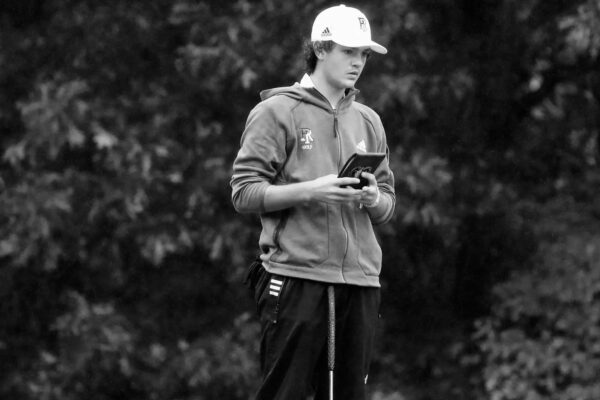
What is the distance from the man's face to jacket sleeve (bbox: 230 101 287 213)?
220mm

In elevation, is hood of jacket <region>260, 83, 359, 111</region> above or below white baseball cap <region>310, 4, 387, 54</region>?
below

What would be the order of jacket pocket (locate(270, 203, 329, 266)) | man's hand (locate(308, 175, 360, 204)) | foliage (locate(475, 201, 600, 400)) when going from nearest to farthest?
man's hand (locate(308, 175, 360, 204))
jacket pocket (locate(270, 203, 329, 266))
foliage (locate(475, 201, 600, 400))

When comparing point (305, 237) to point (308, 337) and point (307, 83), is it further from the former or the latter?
point (307, 83)

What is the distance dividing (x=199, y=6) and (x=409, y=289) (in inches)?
91.9

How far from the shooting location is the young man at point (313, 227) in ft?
12.5

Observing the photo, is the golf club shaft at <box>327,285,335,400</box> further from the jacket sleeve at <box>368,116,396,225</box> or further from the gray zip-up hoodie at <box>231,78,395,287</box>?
the jacket sleeve at <box>368,116,396,225</box>

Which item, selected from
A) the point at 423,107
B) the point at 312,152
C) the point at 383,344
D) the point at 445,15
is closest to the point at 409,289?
the point at 383,344

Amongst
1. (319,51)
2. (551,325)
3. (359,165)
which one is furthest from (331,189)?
(551,325)

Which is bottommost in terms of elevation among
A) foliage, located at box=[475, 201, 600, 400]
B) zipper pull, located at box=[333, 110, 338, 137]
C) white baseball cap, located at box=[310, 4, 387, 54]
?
foliage, located at box=[475, 201, 600, 400]

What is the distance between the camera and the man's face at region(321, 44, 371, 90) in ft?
12.8

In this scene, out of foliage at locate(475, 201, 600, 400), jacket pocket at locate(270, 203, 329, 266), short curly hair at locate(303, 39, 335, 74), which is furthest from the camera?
foliage at locate(475, 201, 600, 400)

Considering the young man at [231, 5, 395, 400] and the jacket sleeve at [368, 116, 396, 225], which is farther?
the jacket sleeve at [368, 116, 396, 225]

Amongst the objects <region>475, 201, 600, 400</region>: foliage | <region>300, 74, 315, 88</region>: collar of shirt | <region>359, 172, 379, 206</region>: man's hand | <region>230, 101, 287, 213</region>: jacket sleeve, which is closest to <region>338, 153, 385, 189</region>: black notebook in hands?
<region>359, 172, 379, 206</region>: man's hand

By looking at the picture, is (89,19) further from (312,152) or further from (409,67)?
(312,152)
